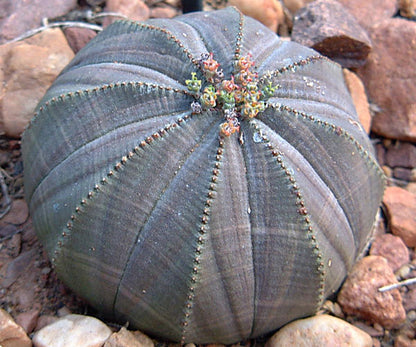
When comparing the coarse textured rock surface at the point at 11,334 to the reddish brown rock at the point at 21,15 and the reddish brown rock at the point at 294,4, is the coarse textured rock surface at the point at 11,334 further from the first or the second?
the reddish brown rock at the point at 294,4

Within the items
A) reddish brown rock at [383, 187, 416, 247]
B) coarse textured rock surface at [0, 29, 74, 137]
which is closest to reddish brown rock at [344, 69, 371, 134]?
reddish brown rock at [383, 187, 416, 247]

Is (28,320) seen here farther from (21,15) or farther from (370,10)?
(370,10)

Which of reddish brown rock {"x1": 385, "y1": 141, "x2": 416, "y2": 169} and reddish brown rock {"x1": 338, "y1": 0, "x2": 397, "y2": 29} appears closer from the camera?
reddish brown rock {"x1": 385, "y1": 141, "x2": 416, "y2": 169}

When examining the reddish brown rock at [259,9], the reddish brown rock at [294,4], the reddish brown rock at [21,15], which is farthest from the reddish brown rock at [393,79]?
the reddish brown rock at [21,15]

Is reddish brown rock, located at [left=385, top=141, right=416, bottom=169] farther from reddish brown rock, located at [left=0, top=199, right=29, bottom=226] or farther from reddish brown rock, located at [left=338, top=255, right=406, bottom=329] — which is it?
reddish brown rock, located at [left=0, top=199, right=29, bottom=226]

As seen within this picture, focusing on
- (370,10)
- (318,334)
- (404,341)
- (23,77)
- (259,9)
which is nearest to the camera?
(318,334)

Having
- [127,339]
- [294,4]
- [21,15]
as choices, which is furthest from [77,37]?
[127,339]
